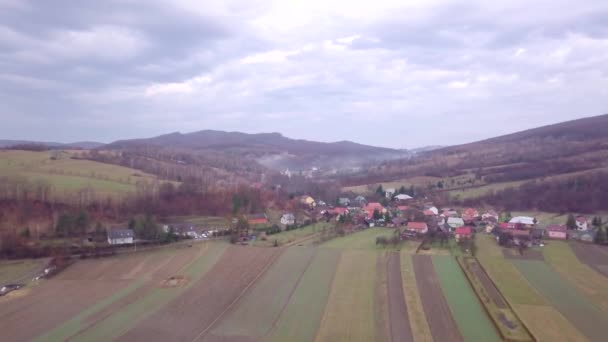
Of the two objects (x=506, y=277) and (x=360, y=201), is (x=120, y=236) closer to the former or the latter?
(x=506, y=277)

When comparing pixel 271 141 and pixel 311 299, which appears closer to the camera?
pixel 311 299

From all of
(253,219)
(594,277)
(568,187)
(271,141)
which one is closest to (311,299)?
(594,277)

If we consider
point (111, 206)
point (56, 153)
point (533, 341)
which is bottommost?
point (533, 341)

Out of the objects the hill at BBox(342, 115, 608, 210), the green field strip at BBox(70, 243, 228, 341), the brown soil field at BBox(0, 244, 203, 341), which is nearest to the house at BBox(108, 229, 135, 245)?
the brown soil field at BBox(0, 244, 203, 341)

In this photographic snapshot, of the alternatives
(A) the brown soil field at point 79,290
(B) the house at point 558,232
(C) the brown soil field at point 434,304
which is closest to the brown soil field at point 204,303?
(A) the brown soil field at point 79,290

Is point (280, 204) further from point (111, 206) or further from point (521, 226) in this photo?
Answer: point (521, 226)

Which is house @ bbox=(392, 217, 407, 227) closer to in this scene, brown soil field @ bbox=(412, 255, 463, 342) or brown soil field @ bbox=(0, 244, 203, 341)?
brown soil field @ bbox=(412, 255, 463, 342)
